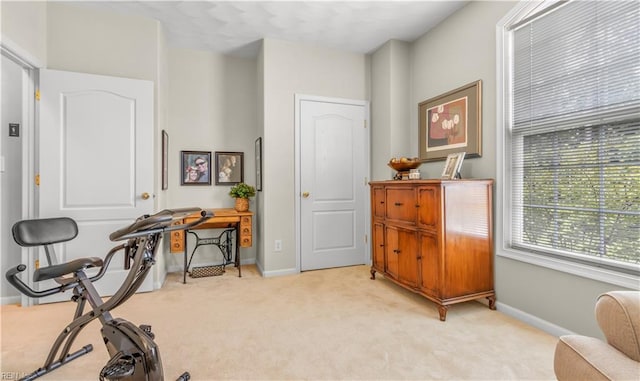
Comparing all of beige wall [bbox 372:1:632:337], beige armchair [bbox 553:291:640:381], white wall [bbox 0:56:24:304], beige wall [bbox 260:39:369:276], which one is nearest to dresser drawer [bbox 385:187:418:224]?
beige wall [bbox 372:1:632:337]

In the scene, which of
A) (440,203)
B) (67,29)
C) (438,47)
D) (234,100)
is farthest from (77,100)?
(438,47)

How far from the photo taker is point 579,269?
1894mm

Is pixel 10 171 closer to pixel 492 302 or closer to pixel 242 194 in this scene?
pixel 242 194

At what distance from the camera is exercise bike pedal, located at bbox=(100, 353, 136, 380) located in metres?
1.19

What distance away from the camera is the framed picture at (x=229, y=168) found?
12.6 ft

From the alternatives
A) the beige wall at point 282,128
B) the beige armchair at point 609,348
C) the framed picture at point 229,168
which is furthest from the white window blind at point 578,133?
the framed picture at point 229,168

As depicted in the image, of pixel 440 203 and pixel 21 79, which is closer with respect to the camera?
pixel 440 203

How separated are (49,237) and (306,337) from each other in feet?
5.85

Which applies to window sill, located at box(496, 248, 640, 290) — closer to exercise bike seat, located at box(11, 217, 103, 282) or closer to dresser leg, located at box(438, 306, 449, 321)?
dresser leg, located at box(438, 306, 449, 321)

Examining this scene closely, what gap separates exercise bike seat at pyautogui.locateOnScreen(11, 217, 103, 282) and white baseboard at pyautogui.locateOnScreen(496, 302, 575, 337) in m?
2.86

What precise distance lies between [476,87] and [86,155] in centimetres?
361

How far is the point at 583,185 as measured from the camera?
1933 mm

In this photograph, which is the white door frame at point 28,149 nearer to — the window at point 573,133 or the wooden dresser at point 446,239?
the wooden dresser at point 446,239

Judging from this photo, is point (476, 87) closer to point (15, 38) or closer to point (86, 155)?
point (86, 155)
